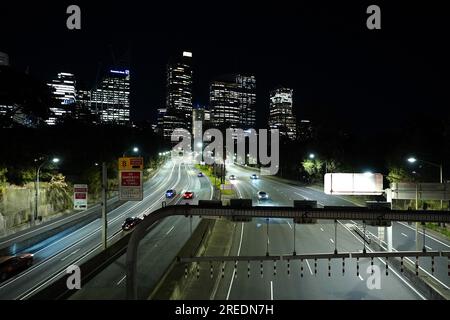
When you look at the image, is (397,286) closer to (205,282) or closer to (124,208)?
(205,282)

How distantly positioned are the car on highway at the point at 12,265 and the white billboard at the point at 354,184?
73.5ft

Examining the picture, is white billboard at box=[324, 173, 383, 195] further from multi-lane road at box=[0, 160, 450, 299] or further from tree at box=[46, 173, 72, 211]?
tree at box=[46, 173, 72, 211]

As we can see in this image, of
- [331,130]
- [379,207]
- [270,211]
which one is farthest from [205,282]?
[331,130]

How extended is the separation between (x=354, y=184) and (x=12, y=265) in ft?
80.0

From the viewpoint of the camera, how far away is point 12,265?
79.5ft

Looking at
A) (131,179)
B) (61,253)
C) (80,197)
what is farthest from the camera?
(61,253)

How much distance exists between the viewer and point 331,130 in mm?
74688

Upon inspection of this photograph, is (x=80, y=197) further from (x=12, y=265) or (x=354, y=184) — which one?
(x=354, y=184)

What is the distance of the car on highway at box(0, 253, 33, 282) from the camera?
23578mm

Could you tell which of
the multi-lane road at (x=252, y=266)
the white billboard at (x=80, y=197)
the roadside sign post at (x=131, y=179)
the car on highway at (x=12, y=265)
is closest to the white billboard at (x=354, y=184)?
the multi-lane road at (x=252, y=266)

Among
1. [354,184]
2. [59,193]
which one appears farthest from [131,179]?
[59,193]

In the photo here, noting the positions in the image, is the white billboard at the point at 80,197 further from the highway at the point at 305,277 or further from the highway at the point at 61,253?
the highway at the point at 305,277

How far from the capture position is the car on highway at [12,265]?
23578 millimetres

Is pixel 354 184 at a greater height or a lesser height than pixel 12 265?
greater
